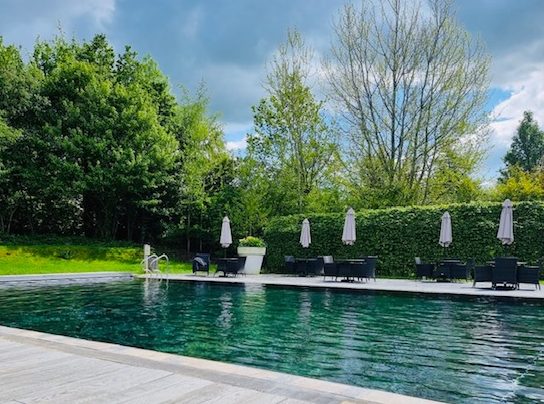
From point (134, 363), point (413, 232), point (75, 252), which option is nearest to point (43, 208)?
point (75, 252)

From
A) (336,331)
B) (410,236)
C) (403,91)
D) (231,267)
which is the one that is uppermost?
(403,91)

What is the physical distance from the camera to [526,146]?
4697 centimetres

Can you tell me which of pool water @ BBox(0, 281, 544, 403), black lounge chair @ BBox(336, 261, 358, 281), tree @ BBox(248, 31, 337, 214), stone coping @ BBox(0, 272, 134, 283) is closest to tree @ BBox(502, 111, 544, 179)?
tree @ BBox(248, 31, 337, 214)

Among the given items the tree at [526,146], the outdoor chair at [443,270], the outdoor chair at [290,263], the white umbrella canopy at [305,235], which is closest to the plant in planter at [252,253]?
the outdoor chair at [290,263]

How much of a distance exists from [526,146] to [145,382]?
5138cm

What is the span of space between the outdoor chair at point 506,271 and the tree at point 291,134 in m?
12.7

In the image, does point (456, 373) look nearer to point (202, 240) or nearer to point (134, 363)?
point (134, 363)

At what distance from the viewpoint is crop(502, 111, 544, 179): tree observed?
46.2 meters

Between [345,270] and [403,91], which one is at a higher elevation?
[403,91]

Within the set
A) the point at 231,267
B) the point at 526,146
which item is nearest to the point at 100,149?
the point at 231,267

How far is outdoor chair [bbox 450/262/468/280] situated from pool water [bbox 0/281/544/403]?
138 inches

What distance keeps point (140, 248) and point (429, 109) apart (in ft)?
52.7

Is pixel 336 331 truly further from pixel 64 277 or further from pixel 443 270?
pixel 64 277

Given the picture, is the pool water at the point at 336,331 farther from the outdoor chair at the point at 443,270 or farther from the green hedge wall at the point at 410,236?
the green hedge wall at the point at 410,236
